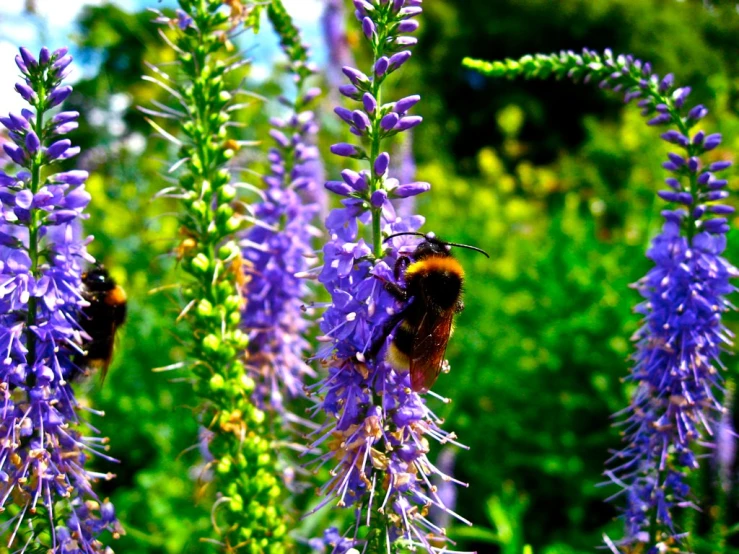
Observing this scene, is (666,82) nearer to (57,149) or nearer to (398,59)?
(398,59)

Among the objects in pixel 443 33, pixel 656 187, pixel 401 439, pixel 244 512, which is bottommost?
pixel 244 512

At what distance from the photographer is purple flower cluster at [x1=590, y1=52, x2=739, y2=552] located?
2176 mm

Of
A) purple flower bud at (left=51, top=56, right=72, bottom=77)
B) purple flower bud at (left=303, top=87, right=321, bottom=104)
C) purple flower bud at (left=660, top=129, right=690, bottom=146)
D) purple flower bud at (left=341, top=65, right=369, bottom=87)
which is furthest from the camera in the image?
purple flower bud at (left=303, top=87, right=321, bottom=104)

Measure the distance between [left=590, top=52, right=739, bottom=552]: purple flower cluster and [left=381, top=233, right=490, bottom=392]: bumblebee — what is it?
743 mm

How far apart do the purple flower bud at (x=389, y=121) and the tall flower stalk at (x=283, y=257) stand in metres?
1.01

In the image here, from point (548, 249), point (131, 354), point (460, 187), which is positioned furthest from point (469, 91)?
point (131, 354)

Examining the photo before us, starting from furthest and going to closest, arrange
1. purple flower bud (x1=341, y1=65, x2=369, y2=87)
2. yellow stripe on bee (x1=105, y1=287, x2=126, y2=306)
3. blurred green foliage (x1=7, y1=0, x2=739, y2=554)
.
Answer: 1. blurred green foliage (x1=7, y1=0, x2=739, y2=554)
2. yellow stripe on bee (x1=105, y1=287, x2=126, y2=306)
3. purple flower bud (x1=341, y1=65, x2=369, y2=87)

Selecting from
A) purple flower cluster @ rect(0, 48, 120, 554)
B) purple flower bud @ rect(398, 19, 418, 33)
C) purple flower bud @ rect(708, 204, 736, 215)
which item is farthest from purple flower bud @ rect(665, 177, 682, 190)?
purple flower cluster @ rect(0, 48, 120, 554)

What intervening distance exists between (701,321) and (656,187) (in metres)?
5.31

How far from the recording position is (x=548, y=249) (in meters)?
6.16

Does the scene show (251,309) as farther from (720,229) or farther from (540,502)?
(540,502)

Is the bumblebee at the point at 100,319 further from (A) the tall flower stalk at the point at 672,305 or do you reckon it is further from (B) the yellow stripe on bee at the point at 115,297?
(A) the tall flower stalk at the point at 672,305

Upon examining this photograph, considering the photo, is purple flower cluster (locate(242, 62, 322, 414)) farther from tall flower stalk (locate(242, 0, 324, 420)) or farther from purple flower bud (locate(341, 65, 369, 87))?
purple flower bud (locate(341, 65, 369, 87))

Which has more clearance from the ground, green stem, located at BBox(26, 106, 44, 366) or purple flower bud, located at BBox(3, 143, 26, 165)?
purple flower bud, located at BBox(3, 143, 26, 165)
